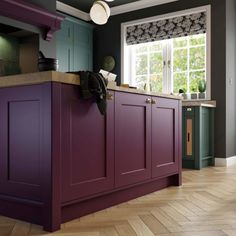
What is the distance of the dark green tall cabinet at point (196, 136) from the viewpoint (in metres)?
4.36

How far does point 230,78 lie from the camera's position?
4.84 m

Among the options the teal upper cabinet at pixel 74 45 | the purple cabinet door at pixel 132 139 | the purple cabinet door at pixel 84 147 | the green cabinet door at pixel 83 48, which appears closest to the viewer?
the purple cabinet door at pixel 84 147

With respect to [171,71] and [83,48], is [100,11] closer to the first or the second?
[171,71]

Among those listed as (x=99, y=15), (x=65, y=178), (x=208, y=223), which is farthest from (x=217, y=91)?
(x=65, y=178)

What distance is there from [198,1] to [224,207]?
3.56 metres

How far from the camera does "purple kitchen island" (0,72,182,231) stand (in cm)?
183

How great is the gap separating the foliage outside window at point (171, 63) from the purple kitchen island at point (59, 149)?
267 cm

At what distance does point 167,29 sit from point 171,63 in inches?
21.3

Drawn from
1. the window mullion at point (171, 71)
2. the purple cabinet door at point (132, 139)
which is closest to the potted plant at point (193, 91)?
the window mullion at point (171, 71)

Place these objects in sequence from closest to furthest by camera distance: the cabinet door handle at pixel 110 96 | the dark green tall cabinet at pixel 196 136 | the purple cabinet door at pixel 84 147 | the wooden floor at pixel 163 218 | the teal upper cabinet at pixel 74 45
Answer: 1. the wooden floor at pixel 163 218
2. the purple cabinet door at pixel 84 147
3. the cabinet door handle at pixel 110 96
4. the dark green tall cabinet at pixel 196 136
5. the teal upper cabinet at pixel 74 45

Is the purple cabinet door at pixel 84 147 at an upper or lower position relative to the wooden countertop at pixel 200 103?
lower

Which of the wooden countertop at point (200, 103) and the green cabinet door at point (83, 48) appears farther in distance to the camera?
the green cabinet door at point (83, 48)

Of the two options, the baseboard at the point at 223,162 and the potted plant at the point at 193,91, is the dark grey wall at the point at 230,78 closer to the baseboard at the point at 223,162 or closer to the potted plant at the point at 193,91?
the baseboard at the point at 223,162

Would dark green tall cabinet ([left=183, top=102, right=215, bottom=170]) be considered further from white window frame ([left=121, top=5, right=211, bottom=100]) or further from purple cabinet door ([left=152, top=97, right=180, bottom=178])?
purple cabinet door ([left=152, top=97, right=180, bottom=178])
